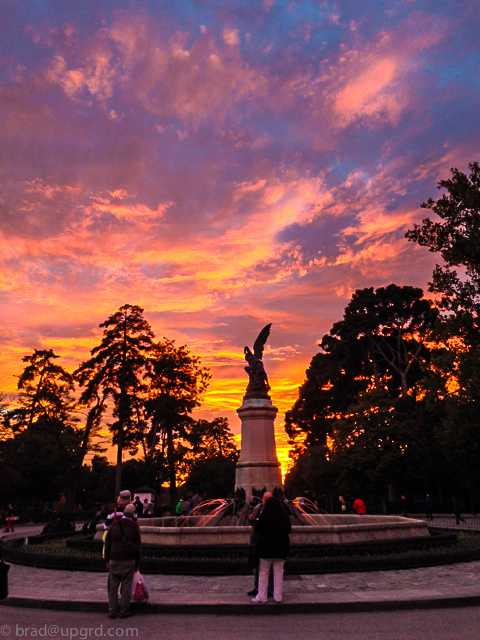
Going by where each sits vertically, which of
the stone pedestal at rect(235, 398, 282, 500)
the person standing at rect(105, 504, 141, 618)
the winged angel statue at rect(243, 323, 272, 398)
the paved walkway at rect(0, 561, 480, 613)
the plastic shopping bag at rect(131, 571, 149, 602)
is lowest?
the paved walkway at rect(0, 561, 480, 613)

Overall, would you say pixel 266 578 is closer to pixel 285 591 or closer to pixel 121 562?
pixel 285 591

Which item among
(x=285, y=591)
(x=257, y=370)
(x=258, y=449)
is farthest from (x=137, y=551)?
(x=257, y=370)

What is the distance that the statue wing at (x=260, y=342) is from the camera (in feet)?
75.5

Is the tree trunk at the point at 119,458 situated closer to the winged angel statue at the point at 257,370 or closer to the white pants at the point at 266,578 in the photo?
the winged angel statue at the point at 257,370

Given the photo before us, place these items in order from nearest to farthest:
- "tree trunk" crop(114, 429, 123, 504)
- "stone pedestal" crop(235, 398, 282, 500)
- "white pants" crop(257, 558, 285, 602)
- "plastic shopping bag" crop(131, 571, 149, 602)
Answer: "plastic shopping bag" crop(131, 571, 149, 602) → "white pants" crop(257, 558, 285, 602) → "stone pedestal" crop(235, 398, 282, 500) → "tree trunk" crop(114, 429, 123, 504)

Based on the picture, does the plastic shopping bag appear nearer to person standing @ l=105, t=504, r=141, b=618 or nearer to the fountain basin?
person standing @ l=105, t=504, r=141, b=618

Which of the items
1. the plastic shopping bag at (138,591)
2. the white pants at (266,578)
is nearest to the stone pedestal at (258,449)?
the white pants at (266,578)

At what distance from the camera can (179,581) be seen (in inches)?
446

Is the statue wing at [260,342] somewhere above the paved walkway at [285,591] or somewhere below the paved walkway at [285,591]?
above

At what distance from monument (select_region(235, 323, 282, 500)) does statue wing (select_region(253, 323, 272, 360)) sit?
632 millimetres

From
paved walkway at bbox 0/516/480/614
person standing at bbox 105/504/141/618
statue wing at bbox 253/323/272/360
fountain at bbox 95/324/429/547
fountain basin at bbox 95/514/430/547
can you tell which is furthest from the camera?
statue wing at bbox 253/323/272/360

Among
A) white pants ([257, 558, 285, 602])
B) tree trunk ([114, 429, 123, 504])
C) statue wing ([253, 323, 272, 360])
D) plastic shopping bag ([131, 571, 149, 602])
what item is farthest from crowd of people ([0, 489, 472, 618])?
tree trunk ([114, 429, 123, 504])

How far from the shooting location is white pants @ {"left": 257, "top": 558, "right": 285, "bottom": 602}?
8578mm

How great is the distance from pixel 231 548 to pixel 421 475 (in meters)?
34.5
